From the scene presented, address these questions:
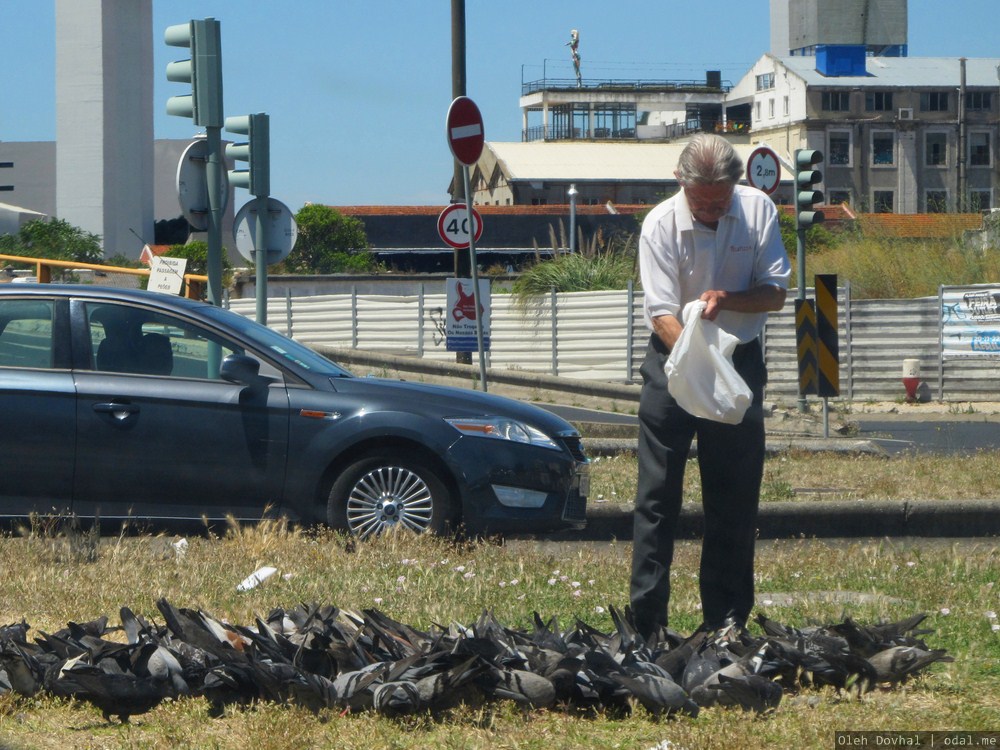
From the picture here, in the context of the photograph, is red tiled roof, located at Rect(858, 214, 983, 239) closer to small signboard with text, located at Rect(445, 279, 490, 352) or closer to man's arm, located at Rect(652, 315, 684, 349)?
small signboard with text, located at Rect(445, 279, 490, 352)

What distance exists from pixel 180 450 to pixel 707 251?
363cm

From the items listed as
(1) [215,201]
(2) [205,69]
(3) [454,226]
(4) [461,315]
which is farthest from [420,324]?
Answer: (2) [205,69]

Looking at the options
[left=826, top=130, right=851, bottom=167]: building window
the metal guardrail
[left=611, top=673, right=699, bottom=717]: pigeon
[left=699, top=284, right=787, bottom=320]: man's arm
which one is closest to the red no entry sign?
[left=699, top=284, right=787, bottom=320]: man's arm

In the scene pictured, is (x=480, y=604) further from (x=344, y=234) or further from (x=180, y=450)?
(x=344, y=234)

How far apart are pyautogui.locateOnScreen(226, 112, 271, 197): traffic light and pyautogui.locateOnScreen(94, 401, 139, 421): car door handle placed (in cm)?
492

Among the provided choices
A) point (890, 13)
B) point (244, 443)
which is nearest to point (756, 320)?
point (244, 443)

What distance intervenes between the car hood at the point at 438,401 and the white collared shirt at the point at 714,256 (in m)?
2.94

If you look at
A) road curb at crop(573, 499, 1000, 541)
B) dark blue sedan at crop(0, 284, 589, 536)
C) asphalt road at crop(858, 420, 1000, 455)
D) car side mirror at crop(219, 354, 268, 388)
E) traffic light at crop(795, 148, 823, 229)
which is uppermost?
traffic light at crop(795, 148, 823, 229)

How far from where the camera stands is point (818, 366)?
13.9m

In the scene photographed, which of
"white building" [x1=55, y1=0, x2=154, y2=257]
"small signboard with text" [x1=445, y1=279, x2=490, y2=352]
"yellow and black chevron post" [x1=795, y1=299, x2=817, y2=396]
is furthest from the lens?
"white building" [x1=55, y1=0, x2=154, y2=257]

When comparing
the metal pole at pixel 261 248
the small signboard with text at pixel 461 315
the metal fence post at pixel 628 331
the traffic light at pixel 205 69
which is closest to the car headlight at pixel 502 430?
the traffic light at pixel 205 69

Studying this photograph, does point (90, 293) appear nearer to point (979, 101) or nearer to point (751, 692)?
point (751, 692)

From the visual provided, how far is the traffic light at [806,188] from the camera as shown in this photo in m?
17.0

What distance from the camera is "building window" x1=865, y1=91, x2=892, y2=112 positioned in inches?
3403
